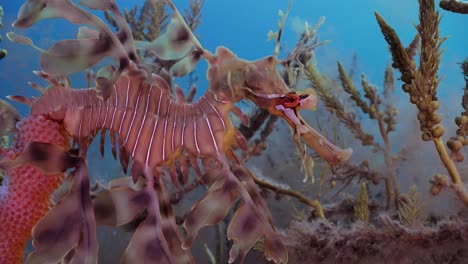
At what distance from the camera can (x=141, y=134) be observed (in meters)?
1.03

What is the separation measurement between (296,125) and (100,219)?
0.52 meters

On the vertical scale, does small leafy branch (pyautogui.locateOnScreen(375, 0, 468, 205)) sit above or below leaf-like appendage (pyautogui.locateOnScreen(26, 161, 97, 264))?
above

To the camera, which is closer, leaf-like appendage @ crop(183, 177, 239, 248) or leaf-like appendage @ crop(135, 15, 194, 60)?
leaf-like appendage @ crop(183, 177, 239, 248)

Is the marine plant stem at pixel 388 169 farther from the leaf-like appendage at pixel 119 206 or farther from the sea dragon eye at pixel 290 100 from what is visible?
the leaf-like appendage at pixel 119 206

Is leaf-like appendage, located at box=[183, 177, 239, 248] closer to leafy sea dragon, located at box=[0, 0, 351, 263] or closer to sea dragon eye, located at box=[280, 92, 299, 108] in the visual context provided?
leafy sea dragon, located at box=[0, 0, 351, 263]

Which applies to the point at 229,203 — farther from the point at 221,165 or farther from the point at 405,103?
the point at 405,103

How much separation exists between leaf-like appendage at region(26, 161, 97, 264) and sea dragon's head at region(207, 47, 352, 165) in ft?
1.31

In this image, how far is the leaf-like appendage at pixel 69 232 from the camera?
0.90 metres

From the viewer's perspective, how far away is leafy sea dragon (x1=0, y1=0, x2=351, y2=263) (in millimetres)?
932

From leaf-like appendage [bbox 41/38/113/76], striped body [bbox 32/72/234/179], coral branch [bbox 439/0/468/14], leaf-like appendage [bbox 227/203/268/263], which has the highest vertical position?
coral branch [bbox 439/0/468/14]

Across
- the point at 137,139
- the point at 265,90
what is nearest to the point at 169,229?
the point at 137,139

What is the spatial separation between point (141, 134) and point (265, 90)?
1.07 ft

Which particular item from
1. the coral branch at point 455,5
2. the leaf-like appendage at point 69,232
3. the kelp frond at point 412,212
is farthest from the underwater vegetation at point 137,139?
the coral branch at point 455,5

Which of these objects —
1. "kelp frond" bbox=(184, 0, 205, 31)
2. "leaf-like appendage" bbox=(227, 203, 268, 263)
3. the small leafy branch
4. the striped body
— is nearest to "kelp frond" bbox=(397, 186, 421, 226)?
the small leafy branch
